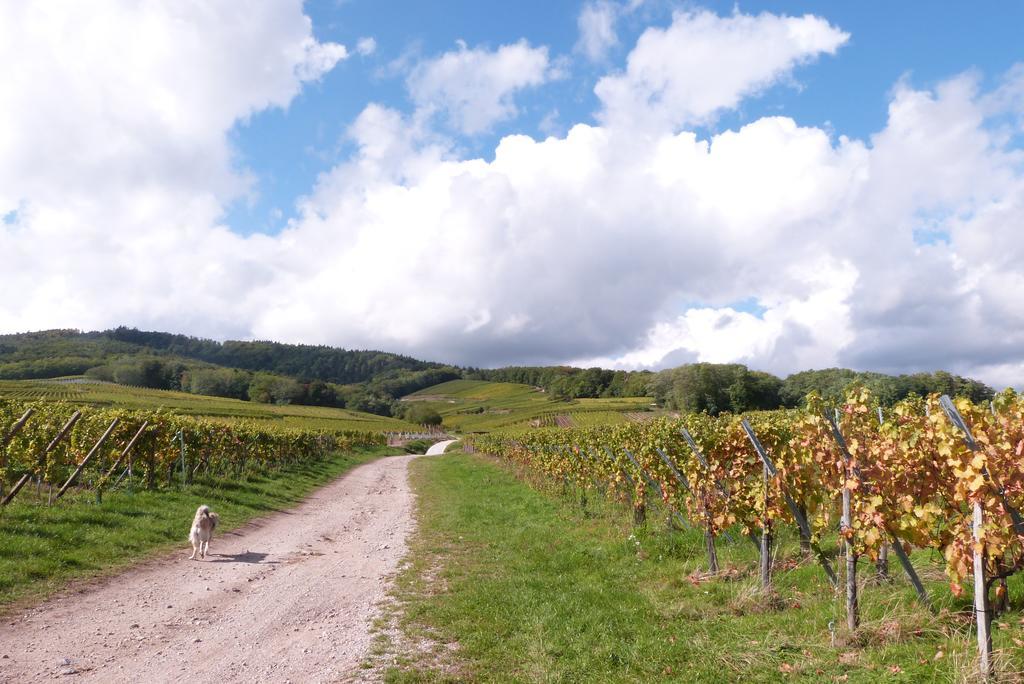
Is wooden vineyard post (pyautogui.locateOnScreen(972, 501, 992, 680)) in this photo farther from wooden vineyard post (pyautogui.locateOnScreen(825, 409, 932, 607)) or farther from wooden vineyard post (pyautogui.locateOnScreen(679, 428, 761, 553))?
wooden vineyard post (pyautogui.locateOnScreen(679, 428, 761, 553))

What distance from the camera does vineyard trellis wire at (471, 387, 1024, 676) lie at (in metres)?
4.39

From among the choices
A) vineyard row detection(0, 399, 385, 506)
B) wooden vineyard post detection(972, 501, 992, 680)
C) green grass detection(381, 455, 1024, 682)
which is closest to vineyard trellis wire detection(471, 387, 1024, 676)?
wooden vineyard post detection(972, 501, 992, 680)

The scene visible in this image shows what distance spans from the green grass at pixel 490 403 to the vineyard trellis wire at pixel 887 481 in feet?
213

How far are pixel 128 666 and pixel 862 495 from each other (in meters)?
7.47

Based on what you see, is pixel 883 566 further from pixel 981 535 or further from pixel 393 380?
pixel 393 380

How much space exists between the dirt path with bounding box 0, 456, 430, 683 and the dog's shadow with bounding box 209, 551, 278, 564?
2cm

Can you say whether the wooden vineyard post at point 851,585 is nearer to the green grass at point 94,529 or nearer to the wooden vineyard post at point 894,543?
the wooden vineyard post at point 894,543

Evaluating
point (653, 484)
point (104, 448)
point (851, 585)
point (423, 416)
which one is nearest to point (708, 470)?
point (653, 484)

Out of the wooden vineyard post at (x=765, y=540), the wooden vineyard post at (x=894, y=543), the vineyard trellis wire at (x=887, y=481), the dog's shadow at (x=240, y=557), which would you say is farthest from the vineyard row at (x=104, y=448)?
the wooden vineyard post at (x=894, y=543)

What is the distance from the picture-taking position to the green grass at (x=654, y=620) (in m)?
5.01

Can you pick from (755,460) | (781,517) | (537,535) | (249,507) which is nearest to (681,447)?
(755,460)

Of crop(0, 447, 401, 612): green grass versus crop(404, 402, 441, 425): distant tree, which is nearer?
crop(0, 447, 401, 612): green grass

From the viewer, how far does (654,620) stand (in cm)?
670

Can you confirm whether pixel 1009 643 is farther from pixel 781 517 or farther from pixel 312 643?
pixel 312 643
